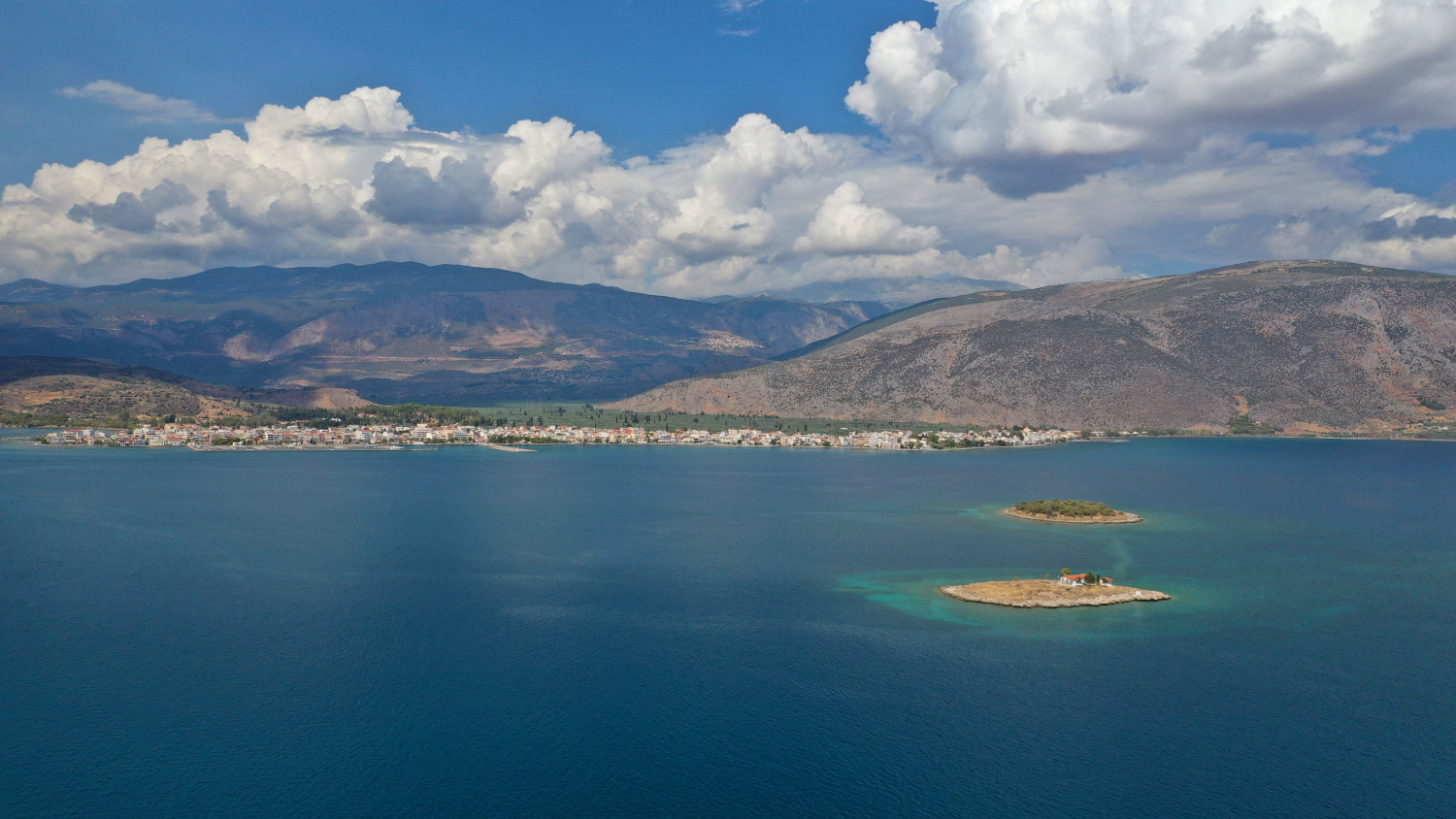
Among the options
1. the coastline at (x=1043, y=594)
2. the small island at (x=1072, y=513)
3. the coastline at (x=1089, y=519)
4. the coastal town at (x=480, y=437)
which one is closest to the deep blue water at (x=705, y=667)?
the coastline at (x=1043, y=594)

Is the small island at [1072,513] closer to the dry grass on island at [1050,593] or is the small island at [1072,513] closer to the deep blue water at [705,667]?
the deep blue water at [705,667]

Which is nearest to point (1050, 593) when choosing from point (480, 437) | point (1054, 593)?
point (1054, 593)

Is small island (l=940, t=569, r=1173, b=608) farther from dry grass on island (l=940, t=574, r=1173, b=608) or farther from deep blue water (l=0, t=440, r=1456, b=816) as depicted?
deep blue water (l=0, t=440, r=1456, b=816)

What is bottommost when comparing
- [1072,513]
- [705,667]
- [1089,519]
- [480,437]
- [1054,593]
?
[705,667]

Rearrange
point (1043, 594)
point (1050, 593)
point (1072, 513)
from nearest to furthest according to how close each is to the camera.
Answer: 1. point (1043, 594)
2. point (1050, 593)
3. point (1072, 513)

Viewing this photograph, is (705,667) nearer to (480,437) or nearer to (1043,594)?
(1043,594)

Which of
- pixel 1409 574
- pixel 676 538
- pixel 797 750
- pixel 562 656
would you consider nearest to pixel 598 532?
pixel 676 538

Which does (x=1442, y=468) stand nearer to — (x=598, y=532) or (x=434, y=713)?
(x=598, y=532)
